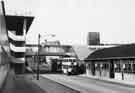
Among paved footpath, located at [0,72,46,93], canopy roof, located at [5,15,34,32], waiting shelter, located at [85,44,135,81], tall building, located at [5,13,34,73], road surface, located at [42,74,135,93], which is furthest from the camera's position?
canopy roof, located at [5,15,34,32]

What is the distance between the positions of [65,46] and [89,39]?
23525 mm

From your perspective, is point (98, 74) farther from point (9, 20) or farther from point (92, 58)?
point (9, 20)

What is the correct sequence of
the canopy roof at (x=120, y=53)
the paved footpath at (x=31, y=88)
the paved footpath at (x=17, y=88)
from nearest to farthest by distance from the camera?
the paved footpath at (x=17, y=88), the paved footpath at (x=31, y=88), the canopy roof at (x=120, y=53)

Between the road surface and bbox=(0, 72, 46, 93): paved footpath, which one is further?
the road surface

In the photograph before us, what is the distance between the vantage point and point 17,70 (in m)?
71.7

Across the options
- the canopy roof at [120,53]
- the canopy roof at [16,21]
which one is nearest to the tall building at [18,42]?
the canopy roof at [16,21]

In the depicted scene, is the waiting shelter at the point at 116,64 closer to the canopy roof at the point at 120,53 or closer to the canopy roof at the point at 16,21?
the canopy roof at the point at 120,53

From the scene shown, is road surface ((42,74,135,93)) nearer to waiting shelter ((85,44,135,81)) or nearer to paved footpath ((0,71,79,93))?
paved footpath ((0,71,79,93))

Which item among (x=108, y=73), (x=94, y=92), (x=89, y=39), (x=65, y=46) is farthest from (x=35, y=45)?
(x=94, y=92)

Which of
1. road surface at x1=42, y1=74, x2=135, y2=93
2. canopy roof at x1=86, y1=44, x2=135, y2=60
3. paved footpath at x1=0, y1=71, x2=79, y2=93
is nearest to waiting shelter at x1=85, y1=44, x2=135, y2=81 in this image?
canopy roof at x1=86, y1=44, x2=135, y2=60

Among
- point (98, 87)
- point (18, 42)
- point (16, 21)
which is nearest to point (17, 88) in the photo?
point (98, 87)

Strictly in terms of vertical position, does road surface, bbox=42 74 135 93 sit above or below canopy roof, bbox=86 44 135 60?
below

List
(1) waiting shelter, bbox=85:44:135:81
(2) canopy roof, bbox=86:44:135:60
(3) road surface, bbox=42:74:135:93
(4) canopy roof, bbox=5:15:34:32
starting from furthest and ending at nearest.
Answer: (4) canopy roof, bbox=5:15:34:32
(2) canopy roof, bbox=86:44:135:60
(1) waiting shelter, bbox=85:44:135:81
(3) road surface, bbox=42:74:135:93

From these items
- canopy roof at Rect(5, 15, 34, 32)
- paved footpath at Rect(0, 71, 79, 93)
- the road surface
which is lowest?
the road surface
